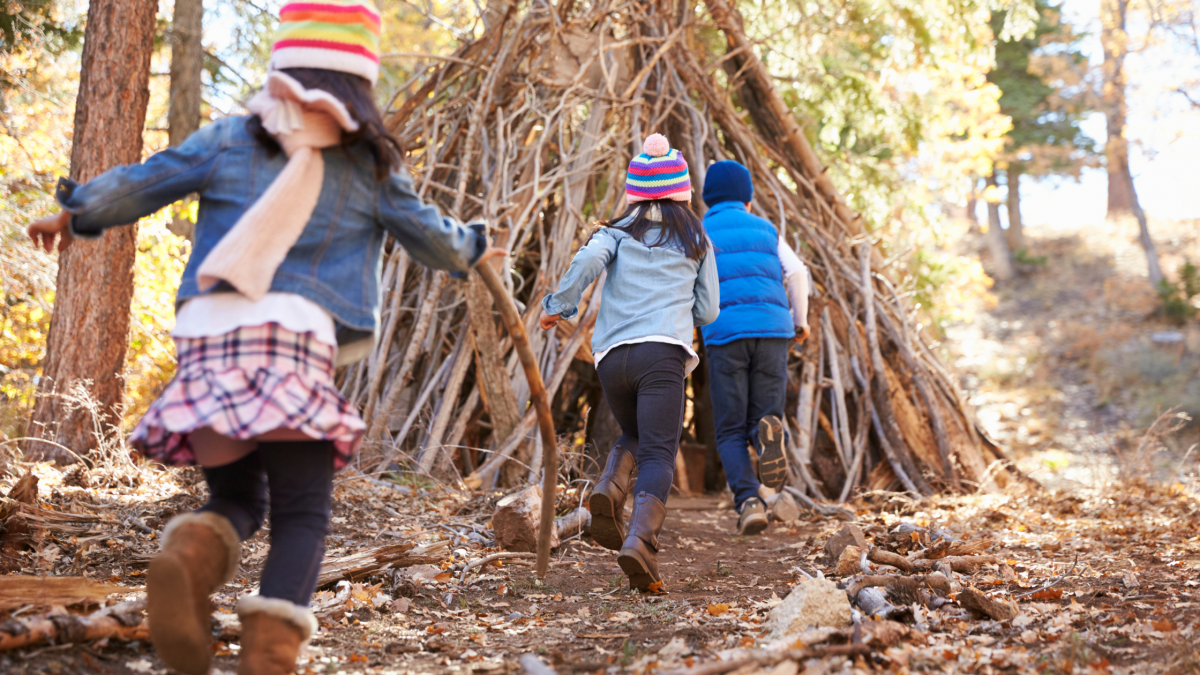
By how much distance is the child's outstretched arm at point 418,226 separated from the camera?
201 cm

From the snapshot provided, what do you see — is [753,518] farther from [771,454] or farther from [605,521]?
[605,521]

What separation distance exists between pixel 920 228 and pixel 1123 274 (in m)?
11.8

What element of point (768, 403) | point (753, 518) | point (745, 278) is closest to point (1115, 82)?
point (745, 278)

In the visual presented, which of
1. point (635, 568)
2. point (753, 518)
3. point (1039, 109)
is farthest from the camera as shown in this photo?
point (1039, 109)

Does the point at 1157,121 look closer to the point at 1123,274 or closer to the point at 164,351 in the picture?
the point at 1123,274

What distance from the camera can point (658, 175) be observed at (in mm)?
3385

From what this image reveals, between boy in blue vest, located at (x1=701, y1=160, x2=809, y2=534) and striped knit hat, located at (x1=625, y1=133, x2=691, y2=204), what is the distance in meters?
1.10

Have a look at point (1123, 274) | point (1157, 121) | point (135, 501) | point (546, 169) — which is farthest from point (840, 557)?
point (1123, 274)

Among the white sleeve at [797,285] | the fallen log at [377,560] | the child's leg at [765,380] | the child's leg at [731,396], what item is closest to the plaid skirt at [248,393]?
the fallen log at [377,560]

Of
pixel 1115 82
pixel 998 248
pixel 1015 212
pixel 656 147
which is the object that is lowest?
pixel 656 147

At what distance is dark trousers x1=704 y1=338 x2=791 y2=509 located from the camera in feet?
14.4

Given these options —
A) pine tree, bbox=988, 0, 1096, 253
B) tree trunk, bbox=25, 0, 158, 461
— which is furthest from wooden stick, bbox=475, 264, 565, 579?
pine tree, bbox=988, 0, 1096, 253

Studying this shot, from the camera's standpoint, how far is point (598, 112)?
643 centimetres

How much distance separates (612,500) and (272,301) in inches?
67.6
